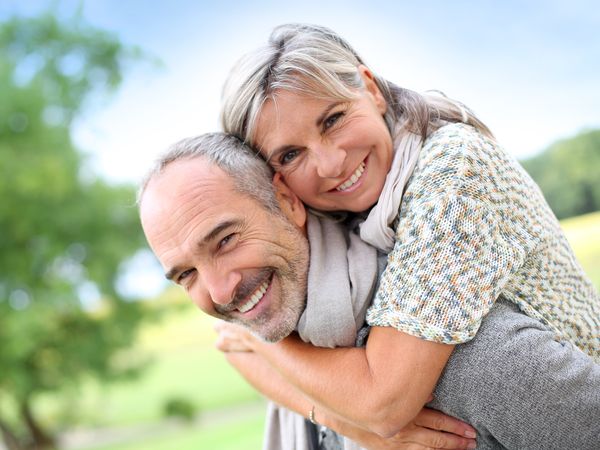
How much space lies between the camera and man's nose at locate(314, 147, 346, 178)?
4.70ft

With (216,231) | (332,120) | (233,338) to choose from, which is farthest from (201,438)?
(332,120)

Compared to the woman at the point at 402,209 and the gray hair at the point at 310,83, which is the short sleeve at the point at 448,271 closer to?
the woman at the point at 402,209

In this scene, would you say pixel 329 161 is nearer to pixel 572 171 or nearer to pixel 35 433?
pixel 572 171

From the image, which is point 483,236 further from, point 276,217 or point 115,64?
point 115,64

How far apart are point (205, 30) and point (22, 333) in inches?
149

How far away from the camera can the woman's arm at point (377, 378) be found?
4.06ft

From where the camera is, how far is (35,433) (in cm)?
768

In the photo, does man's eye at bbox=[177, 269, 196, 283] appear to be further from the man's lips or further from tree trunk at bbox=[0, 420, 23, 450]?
tree trunk at bbox=[0, 420, 23, 450]

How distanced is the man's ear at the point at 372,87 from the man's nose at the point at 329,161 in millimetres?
204

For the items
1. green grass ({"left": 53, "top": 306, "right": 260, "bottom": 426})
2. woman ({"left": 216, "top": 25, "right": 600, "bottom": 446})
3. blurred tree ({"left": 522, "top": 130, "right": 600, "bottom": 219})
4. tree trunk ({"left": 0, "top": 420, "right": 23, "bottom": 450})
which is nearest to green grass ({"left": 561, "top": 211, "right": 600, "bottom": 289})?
blurred tree ({"left": 522, "top": 130, "right": 600, "bottom": 219})

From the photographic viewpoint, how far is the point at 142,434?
8.28m

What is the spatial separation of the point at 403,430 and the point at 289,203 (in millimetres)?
595

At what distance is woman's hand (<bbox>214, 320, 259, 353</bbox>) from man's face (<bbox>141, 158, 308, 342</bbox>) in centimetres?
22

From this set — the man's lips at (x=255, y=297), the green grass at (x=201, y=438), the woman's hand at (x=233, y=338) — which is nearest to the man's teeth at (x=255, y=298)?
the man's lips at (x=255, y=297)
